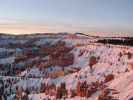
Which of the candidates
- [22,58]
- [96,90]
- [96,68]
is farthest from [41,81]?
[22,58]

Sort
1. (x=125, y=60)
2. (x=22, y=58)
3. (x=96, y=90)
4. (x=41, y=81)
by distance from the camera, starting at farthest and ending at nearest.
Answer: (x=22, y=58), (x=41, y=81), (x=125, y=60), (x=96, y=90)

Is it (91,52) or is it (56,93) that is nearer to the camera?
(56,93)

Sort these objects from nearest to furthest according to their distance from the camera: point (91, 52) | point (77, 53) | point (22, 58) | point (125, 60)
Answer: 1. point (125, 60)
2. point (91, 52)
3. point (77, 53)
4. point (22, 58)

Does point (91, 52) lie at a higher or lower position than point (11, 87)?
higher

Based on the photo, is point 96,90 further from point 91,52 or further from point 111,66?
point 91,52

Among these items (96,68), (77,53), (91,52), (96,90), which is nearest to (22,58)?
(77,53)

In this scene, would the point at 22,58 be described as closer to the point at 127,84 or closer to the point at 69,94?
the point at 69,94

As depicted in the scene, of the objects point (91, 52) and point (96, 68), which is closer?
point (96, 68)

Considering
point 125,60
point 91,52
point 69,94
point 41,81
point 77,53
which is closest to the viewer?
point 69,94

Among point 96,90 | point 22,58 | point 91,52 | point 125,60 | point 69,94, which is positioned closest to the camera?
point 96,90
